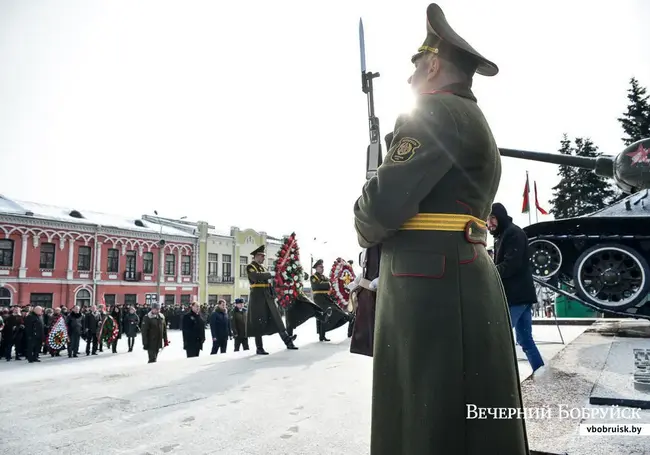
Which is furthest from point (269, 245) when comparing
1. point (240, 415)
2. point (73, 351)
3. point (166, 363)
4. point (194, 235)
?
point (240, 415)

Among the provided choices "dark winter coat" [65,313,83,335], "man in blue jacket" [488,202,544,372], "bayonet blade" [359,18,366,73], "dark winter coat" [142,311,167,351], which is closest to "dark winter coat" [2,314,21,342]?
"dark winter coat" [65,313,83,335]

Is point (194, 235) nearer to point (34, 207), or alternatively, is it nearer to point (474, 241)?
point (34, 207)

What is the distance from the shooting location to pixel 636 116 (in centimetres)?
3219

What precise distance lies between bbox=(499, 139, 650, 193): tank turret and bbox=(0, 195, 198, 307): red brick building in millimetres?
33014

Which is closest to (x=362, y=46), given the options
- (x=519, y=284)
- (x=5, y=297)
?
(x=519, y=284)

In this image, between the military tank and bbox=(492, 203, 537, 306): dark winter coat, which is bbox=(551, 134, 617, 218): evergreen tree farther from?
bbox=(492, 203, 537, 306): dark winter coat

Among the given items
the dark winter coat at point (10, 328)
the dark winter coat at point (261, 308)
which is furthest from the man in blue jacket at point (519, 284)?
the dark winter coat at point (10, 328)

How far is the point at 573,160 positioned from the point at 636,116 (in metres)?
28.9

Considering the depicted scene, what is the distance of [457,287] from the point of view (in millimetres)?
1872

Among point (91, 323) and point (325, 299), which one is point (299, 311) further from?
point (91, 323)

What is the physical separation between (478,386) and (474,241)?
0.60 meters

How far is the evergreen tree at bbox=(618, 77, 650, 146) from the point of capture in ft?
104

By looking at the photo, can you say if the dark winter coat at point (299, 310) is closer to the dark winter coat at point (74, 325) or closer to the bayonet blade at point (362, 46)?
the bayonet blade at point (362, 46)

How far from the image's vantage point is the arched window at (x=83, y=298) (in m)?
34.5
